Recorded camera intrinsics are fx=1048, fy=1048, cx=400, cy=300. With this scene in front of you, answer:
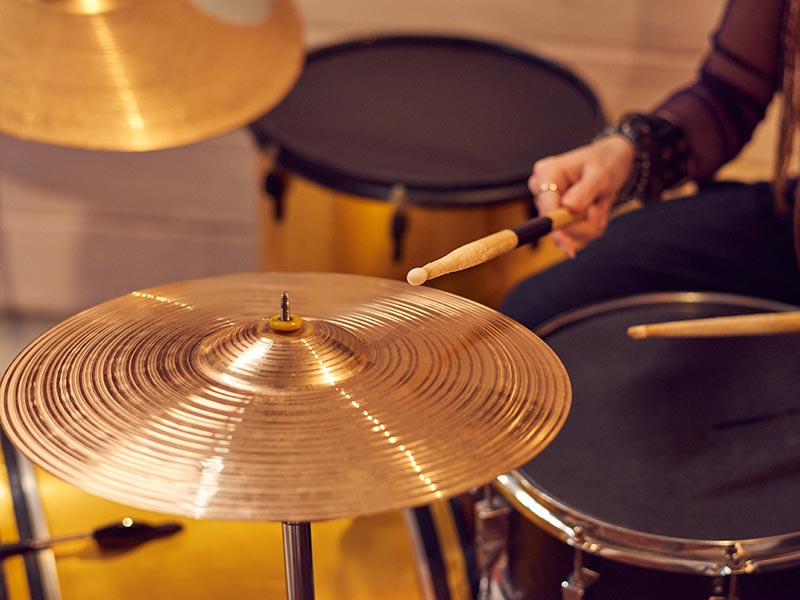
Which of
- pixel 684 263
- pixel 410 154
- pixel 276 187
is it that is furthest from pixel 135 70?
pixel 684 263

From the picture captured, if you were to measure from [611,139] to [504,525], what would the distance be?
42 centimetres

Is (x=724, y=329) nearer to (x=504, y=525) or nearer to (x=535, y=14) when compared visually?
(x=504, y=525)

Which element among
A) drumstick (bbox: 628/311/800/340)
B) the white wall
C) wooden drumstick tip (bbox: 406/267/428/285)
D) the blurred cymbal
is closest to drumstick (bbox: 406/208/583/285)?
wooden drumstick tip (bbox: 406/267/428/285)

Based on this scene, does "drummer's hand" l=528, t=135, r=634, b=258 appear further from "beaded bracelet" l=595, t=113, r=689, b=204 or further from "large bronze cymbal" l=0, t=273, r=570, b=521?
"large bronze cymbal" l=0, t=273, r=570, b=521

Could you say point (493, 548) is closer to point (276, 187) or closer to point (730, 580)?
point (730, 580)

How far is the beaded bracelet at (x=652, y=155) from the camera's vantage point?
1.03 metres

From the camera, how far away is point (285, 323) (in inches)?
24.0

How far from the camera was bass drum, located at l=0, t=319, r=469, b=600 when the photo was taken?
0.84m

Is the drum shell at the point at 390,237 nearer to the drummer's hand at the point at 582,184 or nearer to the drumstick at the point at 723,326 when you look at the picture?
the drummer's hand at the point at 582,184

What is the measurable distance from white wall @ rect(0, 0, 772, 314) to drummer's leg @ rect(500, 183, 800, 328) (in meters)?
0.64

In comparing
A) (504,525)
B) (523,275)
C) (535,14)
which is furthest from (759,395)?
(535,14)

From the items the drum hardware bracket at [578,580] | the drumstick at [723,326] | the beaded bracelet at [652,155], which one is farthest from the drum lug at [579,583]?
the beaded bracelet at [652,155]

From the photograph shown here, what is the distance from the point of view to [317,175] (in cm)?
115

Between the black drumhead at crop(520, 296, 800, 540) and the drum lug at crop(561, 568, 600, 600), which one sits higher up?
the black drumhead at crop(520, 296, 800, 540)
